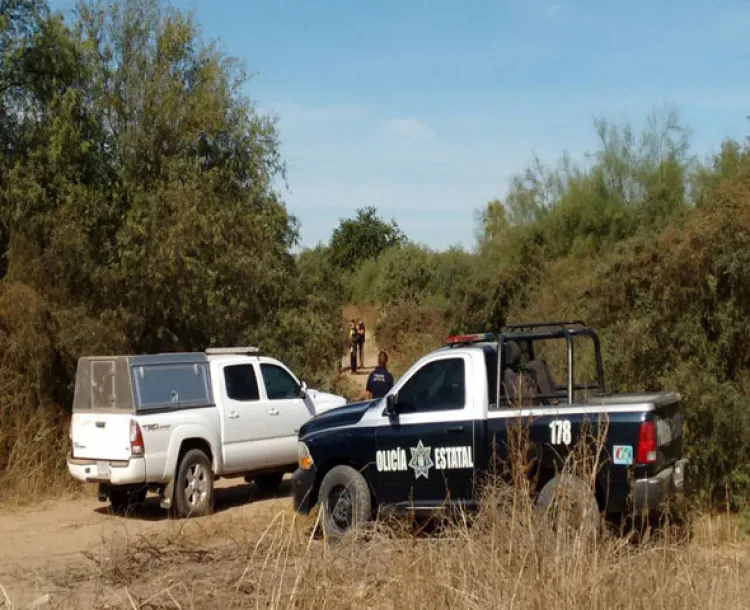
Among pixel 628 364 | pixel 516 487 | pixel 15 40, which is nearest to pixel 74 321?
pixel 15 40

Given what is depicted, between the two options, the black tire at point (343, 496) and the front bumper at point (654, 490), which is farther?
the black tire at point (343, 496)

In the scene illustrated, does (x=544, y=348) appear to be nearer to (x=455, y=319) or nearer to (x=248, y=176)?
(x=248, y=176)

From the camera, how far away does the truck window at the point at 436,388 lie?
10750 millimetres

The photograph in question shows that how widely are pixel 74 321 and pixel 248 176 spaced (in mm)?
5390

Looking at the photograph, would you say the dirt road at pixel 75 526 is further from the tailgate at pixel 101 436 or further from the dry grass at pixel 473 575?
the dry grass at pixel 473 575

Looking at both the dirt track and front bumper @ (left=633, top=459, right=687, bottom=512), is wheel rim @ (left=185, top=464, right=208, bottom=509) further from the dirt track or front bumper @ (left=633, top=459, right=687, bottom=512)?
front bumper @ (left=633, top=459, right=687, bottom=512)

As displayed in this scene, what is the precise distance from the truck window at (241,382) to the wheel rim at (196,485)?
3.96ft

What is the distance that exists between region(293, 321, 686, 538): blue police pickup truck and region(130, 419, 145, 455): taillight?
2.68 m

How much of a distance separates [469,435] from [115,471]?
5.14 metres

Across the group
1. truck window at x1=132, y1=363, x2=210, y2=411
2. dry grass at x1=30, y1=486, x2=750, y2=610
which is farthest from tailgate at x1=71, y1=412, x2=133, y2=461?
dry grass at x1=30, y1=486, x2=750, y2=610

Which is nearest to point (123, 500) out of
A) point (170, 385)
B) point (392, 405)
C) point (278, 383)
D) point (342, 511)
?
point (170, 385)

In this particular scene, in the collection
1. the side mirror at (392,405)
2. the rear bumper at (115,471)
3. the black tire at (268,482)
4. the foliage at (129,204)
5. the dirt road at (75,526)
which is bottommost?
the dirt road at (75,526)

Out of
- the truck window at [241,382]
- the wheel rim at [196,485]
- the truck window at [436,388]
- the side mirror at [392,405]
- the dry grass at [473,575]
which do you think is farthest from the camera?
the truck window at [241,382]

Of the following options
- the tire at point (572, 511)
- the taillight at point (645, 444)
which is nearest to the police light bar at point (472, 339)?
the taillight at point (645, 444)
